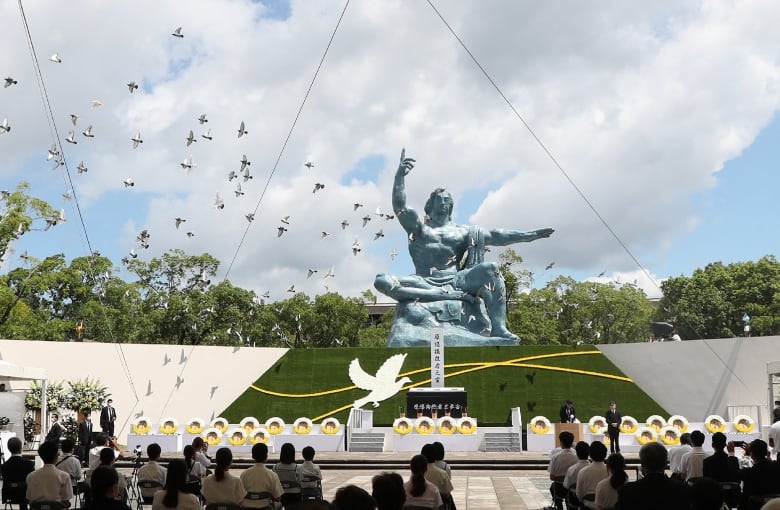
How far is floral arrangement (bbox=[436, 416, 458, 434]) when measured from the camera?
81.9 ft

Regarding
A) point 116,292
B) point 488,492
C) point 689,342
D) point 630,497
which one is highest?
point 116,292

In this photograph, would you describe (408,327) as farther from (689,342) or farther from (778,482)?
(778,482)

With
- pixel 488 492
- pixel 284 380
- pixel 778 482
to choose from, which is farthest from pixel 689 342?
pixel 778 482

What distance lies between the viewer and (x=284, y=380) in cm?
3241

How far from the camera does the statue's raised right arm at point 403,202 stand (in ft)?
112

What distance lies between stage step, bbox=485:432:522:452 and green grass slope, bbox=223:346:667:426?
14.9 ft

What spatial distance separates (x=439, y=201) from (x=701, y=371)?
11.9m

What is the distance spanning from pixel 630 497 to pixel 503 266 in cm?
5320

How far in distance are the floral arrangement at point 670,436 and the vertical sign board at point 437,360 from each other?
6990 millimetres

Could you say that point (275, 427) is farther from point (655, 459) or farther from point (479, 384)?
point (655, 459)

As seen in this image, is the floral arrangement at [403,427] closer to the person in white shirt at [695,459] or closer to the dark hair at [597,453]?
the person in white shirt at [695,459]

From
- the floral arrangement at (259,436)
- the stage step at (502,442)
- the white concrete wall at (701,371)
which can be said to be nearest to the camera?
the stage step at (502,442)

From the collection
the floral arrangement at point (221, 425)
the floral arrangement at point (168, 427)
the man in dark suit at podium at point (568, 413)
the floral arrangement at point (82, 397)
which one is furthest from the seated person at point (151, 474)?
the floral arrangement at point (82, 397)

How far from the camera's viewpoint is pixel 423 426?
24766 mm
